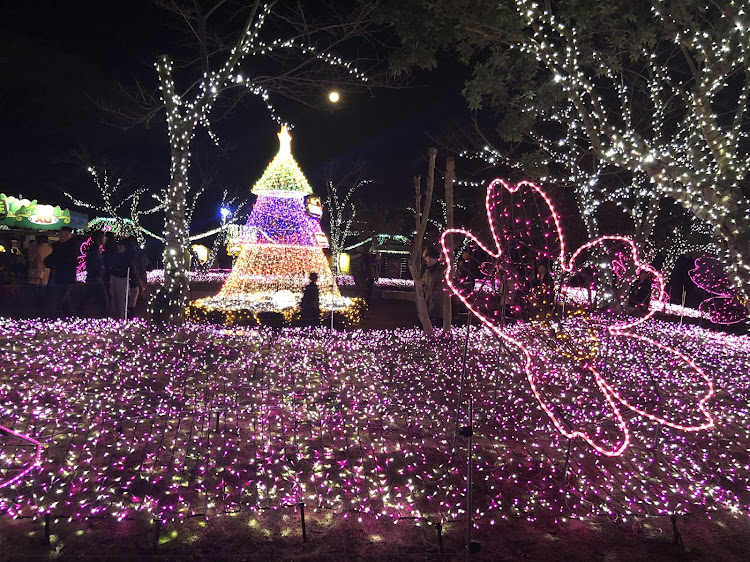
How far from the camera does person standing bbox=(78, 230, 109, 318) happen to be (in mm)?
9711

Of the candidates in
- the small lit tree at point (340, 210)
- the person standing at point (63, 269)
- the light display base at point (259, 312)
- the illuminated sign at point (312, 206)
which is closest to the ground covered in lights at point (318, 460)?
the person standing at point (63, 269)

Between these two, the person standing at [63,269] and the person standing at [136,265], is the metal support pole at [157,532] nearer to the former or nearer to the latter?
the person standing at [136,265]

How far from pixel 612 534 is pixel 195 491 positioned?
2787 millimetres

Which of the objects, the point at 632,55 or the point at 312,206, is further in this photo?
the point at 312,206

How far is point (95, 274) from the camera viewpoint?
9.98 meters

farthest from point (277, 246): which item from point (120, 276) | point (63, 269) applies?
point (63, 269)

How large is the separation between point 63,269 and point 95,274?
0.52 meters

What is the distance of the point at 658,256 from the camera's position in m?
24.8

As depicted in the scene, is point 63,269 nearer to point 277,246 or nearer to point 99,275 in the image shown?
point 99,275

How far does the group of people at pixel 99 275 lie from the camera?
9070mm

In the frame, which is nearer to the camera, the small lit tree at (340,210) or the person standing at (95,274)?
the person standing at (95,274)

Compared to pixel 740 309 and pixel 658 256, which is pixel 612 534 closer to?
pixel 740 309

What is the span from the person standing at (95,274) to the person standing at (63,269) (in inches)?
8.9

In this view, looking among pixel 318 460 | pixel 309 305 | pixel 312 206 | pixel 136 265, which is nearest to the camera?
pixel 318 460
